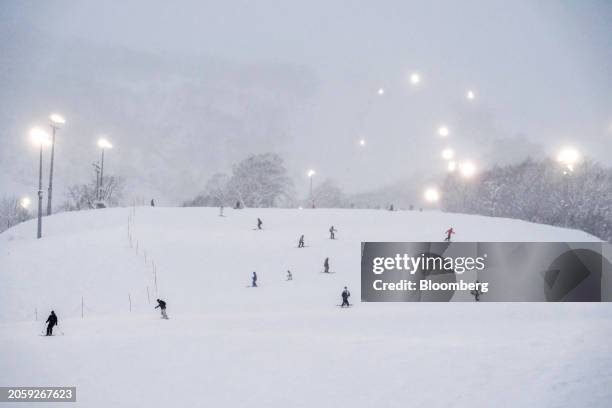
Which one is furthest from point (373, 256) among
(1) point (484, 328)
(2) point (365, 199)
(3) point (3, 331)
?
(2) point (365, 199)

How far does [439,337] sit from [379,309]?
626 cm

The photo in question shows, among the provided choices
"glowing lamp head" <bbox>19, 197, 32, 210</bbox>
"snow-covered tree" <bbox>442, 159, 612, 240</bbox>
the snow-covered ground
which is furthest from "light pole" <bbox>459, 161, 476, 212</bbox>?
"glowing lamp head" <bbox>19, 197, 32, 210</bbox>

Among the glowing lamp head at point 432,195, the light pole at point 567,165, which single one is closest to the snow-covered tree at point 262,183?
the glowing lamp head at point 432,195

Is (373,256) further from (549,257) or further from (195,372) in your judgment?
(195,372)

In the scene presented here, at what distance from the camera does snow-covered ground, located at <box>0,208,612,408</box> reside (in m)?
9.18

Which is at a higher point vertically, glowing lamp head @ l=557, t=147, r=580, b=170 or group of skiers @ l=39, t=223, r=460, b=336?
glowing lamp head @ l=557, t=147, r=580, b=170

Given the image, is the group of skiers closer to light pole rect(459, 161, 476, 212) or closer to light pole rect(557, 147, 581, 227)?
light pole rect(557, 147, 581, 227)

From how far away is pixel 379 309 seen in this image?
1902 centimetres

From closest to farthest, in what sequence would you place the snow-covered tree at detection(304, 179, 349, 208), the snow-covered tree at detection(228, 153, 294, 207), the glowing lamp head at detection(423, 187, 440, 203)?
the snow-covered tree at detection(228, 153, 294, 207)
the glowing lamp head at detection(423, 187, 440, 203)
the snow-covered tree at detection(304, 179, 349, 208)

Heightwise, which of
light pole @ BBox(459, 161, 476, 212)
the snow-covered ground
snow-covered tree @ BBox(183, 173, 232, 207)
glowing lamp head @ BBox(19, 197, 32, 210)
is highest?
light pole @ BBox(459, 161, 476, 212)

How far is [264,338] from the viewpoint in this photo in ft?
43.8

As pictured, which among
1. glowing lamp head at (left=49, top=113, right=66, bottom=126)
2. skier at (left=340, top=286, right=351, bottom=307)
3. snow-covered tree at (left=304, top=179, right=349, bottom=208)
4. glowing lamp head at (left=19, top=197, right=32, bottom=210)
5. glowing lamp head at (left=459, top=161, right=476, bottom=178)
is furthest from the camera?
snow-covered tree at (left=304, top=179, right=349, bottom=208)

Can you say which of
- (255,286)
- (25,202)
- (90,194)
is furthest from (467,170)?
(25,202)

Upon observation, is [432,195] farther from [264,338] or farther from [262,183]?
[264,338]
